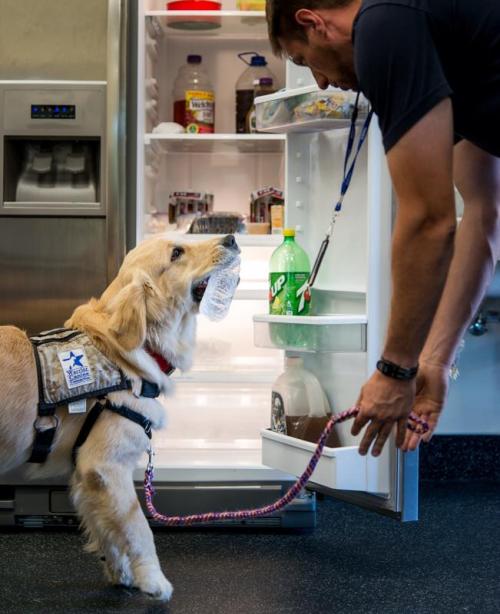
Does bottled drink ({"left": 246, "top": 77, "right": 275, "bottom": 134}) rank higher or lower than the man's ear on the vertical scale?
higher

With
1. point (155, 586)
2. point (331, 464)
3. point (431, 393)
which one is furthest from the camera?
point (331, 464)

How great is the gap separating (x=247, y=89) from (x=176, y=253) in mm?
1332

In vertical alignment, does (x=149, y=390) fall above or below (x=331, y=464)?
above

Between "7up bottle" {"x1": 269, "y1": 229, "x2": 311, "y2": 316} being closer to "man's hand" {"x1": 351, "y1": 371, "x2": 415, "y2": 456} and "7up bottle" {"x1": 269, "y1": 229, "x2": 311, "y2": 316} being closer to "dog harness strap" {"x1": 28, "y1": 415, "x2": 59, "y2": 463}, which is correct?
"dog harness strap" {"x1": 28, "y1": 415, "x2": 59, "y2": 463}

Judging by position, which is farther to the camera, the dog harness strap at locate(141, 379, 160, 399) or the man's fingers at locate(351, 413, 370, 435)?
the dog harness strap at locate(141, 379, 160, 399)

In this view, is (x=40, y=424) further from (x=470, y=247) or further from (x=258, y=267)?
(x=258, y=267)

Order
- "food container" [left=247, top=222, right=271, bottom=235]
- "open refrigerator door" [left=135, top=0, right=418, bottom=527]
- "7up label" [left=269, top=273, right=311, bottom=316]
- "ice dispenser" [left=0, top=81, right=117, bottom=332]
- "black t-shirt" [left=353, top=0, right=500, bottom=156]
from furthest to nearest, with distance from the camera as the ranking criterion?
"food container" [left=247, top=222, right=271, bottom=235] < "ice dispenser" [left=0, top=81, right=117, bottom=332] < "7up label" [left=269, top=273, right=311, bottom=316] < "open refrigerator door" [left=135, top=0, right=418, bottom=527] < "black t-shirt" [left=353, top=0, right=500, bottom=156]

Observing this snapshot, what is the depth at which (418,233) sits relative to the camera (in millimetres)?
1260

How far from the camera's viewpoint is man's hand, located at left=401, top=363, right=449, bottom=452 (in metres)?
1.60

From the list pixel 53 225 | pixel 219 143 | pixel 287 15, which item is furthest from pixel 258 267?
pixel 287 15

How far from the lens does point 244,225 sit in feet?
10.5

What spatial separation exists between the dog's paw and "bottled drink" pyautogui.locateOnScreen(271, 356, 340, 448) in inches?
25.4

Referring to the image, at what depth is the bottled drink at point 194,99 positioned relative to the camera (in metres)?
3.26

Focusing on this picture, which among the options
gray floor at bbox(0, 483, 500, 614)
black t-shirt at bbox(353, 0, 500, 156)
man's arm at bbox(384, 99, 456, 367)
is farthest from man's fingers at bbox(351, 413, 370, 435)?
gray floor at bbox(0, 483, 500, 614)
